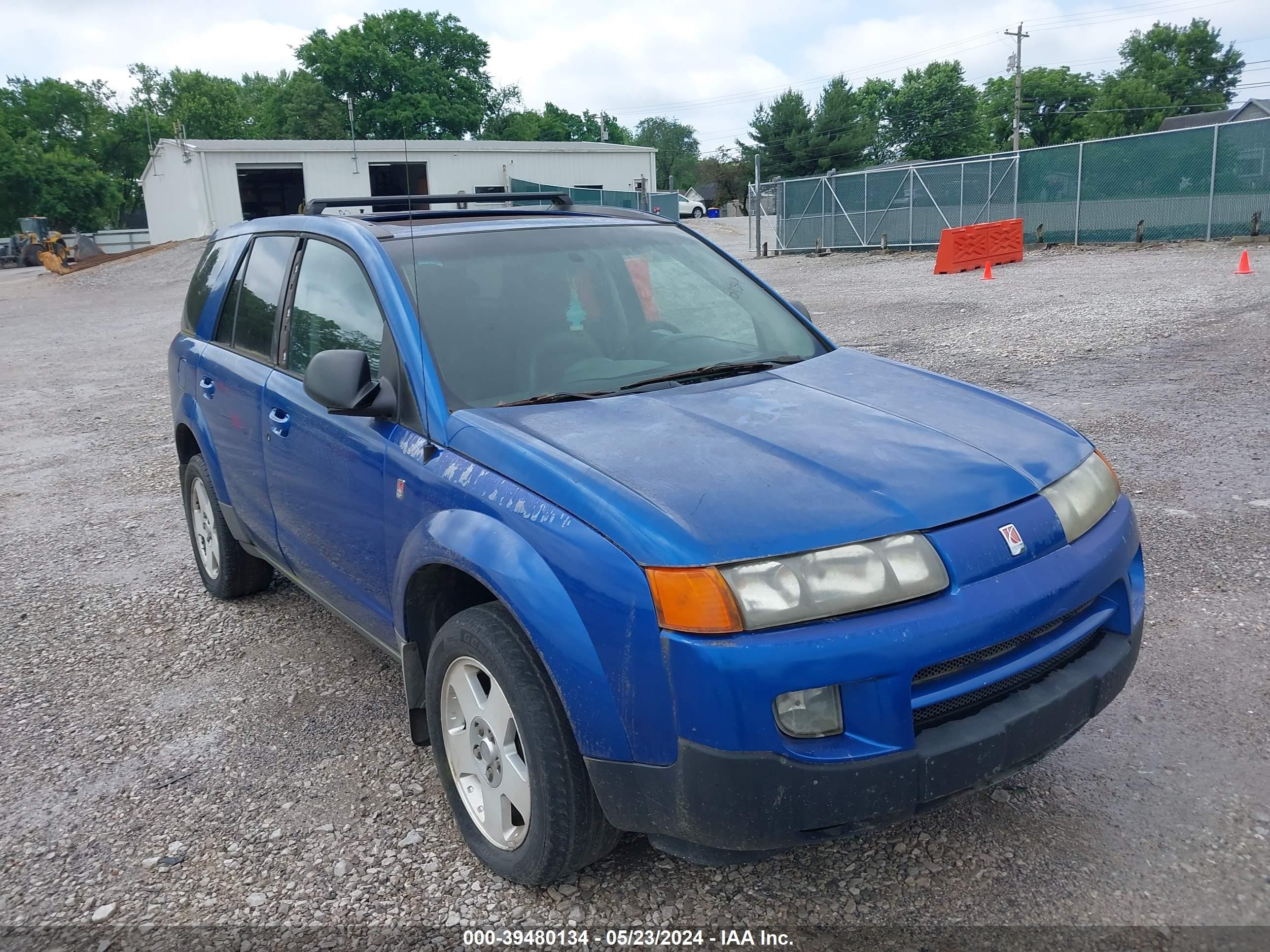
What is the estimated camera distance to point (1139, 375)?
8.51 meters

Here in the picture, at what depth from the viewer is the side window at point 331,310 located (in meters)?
3.31

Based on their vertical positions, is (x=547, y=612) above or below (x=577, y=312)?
below

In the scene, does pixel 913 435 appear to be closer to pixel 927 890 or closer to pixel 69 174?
pixel 927 890

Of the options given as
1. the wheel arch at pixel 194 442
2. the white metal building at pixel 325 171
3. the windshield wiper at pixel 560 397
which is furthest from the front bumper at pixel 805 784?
the white metal building at pixel 325 171

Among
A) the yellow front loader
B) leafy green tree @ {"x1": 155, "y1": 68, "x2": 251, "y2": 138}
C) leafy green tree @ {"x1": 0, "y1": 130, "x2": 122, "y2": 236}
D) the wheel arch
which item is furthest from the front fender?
leafy green tree @ {"x1": 155, "y1": 68, "x2": 251, "y2": 138}

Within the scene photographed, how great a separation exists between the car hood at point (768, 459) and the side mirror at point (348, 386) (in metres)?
0.31

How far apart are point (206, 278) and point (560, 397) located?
2.80m

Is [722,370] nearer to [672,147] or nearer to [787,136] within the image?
[787,136]

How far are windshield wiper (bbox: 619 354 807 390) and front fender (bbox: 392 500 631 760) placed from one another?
80cm

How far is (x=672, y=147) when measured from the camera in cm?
14262

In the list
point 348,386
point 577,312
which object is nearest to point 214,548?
point 348,386

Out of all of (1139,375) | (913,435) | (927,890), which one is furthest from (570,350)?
(1139,375)

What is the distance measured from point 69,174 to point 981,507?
83.0m

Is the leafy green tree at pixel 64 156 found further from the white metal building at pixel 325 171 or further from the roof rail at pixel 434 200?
the roof rail at pixel 434 200
